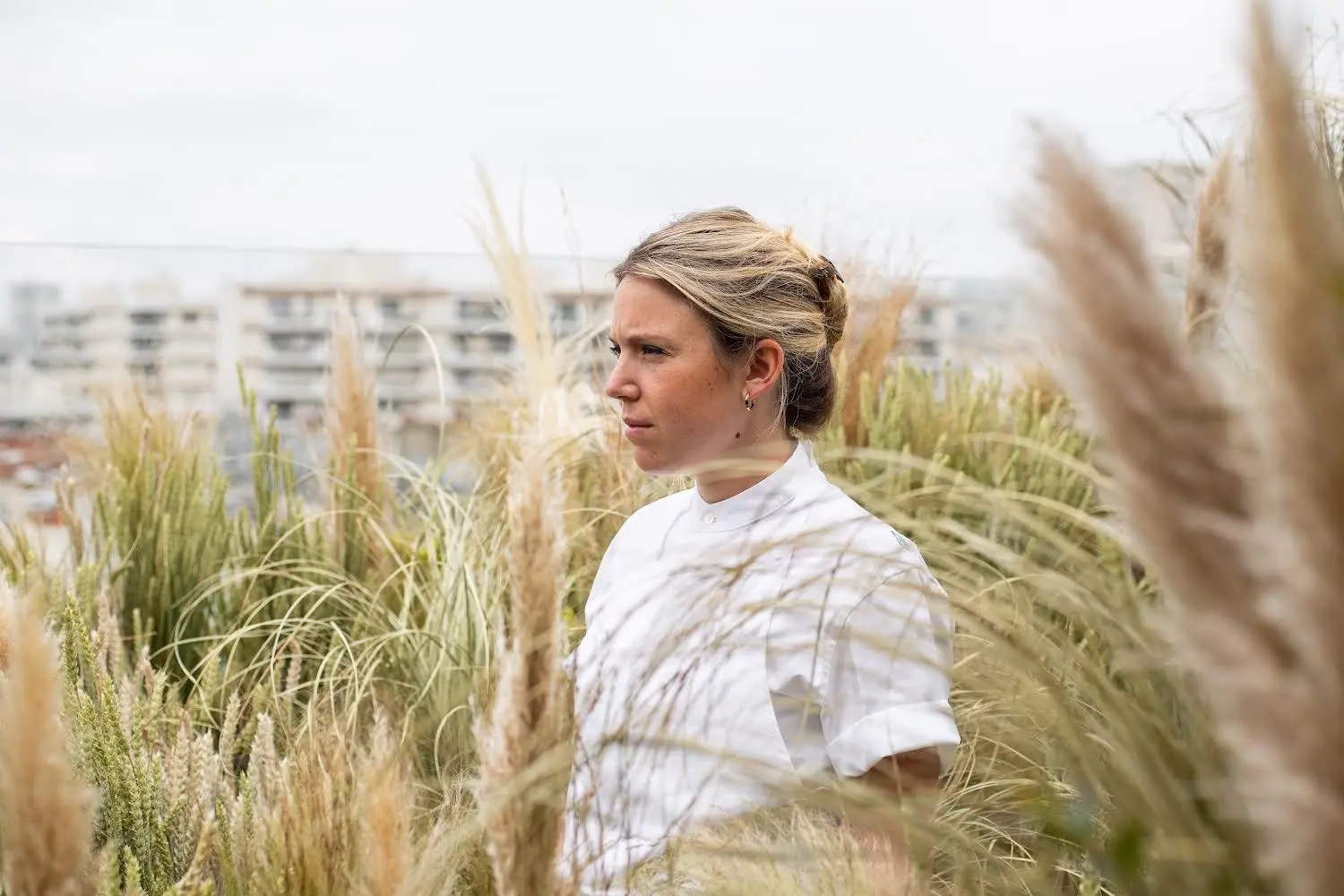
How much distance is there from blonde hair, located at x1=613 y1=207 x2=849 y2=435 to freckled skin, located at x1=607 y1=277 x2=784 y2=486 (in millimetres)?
22

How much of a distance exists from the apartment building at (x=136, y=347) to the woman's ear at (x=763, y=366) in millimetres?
2001

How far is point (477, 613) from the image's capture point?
7.98 feet

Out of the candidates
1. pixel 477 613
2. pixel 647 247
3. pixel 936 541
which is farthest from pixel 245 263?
→ pixel 936 541

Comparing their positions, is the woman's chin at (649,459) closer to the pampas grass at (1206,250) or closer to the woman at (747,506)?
the woman at (747,506)

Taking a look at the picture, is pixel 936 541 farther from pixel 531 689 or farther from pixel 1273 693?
pixel 1273 693

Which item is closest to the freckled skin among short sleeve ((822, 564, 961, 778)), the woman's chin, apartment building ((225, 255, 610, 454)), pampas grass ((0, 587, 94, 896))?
the woman's chin

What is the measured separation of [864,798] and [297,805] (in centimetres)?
69

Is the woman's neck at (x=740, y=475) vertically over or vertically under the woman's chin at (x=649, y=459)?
under

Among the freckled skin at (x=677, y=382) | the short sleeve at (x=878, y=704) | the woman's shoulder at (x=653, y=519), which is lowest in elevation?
the short sleeve at (x=878, y=704)

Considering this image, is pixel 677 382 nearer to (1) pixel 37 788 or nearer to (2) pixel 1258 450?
(1) pixel 37 788

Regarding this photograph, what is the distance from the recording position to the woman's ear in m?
1.93

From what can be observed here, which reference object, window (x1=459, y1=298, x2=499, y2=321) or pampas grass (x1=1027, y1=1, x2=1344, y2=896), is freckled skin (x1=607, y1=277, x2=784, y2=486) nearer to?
pampas grass (x1=1027, y1=1, x2=1344, y2=896)

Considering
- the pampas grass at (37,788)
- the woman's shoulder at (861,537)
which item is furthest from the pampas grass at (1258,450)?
the pampas grass at (37,788)

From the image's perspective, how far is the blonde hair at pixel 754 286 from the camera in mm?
1913
